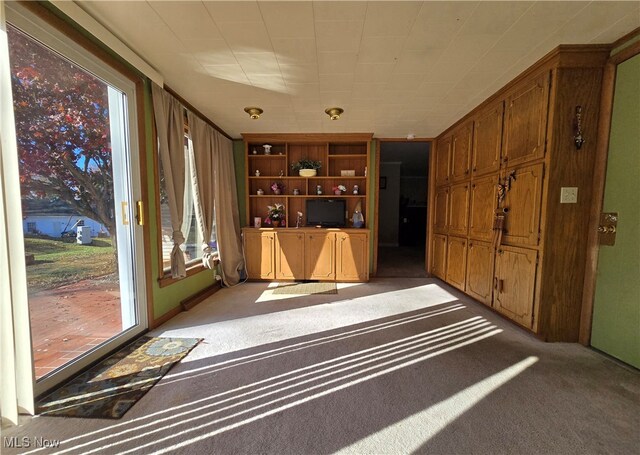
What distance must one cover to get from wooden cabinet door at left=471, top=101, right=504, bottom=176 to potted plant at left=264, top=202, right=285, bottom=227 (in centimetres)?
283

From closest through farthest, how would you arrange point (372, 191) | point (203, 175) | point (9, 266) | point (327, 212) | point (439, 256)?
point (9, 266)
point (203, 175)
point (439, 256)
point (327, 212)
point (372, 191)

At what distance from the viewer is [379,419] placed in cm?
128

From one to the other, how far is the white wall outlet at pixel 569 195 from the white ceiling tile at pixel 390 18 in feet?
A: 5.82

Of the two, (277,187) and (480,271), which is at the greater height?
(277,187)

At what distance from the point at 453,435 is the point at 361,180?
3.53 m

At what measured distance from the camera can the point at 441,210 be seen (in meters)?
3.85

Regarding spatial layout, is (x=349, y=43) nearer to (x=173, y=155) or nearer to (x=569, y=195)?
(x=173, y=155)

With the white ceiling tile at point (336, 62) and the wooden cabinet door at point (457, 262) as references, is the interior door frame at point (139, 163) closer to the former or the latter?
the white ceiling tile at point (336, 62)

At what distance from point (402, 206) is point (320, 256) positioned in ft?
16.7

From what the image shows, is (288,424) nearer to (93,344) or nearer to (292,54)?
(93,344)

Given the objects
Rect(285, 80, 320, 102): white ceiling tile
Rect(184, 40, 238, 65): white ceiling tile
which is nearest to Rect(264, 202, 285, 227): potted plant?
Rect(285, 80, 320, 102): white ceiling tile

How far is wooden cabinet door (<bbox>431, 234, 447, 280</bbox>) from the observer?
374cm

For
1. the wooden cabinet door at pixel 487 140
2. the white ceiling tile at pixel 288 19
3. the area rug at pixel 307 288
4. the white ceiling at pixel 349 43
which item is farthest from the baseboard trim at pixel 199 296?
the wooden cabinet door at pixel 487 140

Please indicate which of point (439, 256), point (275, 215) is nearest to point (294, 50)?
point (275, 215)
